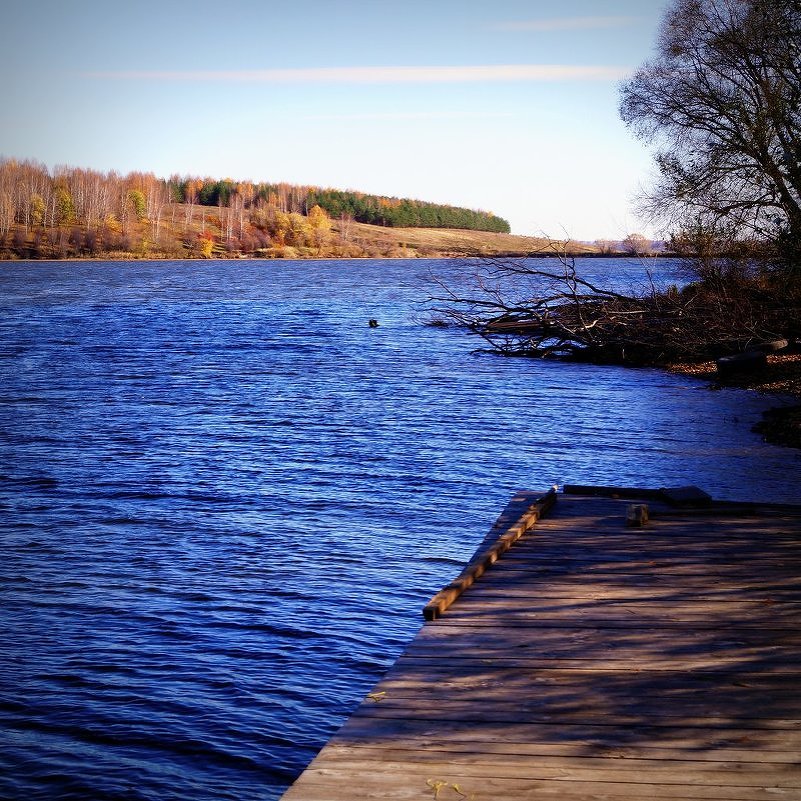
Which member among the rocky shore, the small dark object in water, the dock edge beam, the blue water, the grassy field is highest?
the grassy field

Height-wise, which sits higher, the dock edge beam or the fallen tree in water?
the fallen tree in water

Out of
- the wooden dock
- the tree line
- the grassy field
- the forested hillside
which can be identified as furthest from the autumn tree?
the forested hillside

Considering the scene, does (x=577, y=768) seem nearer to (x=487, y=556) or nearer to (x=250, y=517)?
(x=487, y=556)

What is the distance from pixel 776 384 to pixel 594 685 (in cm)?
2195

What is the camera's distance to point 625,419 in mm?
21812

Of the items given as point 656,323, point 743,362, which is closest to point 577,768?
point 743,362

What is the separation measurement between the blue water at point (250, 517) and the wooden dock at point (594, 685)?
144cm

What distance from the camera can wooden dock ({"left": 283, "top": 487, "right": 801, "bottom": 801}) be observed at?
454cm

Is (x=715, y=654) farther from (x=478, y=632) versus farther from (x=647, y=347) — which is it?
(x=647, y=347)

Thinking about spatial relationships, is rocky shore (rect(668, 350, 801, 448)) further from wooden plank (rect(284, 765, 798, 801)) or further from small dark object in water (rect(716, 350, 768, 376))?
wooden plank (rect(284, 765, 798, 801))

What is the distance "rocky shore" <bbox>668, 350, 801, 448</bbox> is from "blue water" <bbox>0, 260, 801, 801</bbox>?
567 mm

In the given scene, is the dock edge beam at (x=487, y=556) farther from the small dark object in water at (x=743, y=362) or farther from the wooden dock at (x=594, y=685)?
the small dark object in water at (x=743, y=362)

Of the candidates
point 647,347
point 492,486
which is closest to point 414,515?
point 492,486

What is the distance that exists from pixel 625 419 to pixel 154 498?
1142cm
